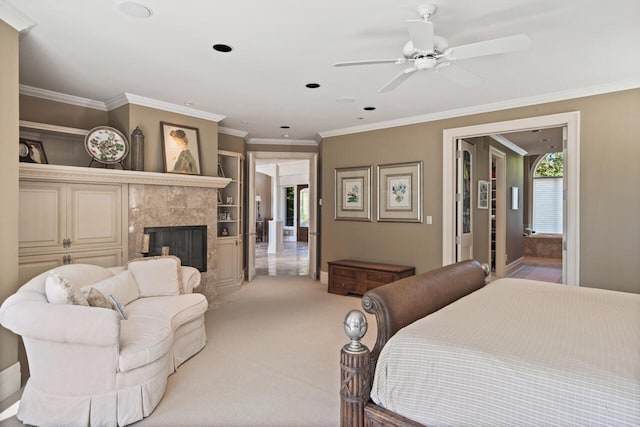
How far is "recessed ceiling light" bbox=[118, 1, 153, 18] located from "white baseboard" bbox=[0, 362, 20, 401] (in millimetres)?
2646

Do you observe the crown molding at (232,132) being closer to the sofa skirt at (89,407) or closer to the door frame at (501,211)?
the sofa skirt at (89,407)

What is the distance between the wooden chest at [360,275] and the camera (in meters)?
5.11

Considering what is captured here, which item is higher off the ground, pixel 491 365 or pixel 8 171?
pixel 8 171

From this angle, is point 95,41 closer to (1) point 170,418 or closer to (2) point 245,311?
(1) point 170,418

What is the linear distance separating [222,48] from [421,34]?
5.44 ft

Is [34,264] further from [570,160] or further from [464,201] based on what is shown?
[570,160]

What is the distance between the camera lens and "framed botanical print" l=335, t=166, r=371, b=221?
5.86m

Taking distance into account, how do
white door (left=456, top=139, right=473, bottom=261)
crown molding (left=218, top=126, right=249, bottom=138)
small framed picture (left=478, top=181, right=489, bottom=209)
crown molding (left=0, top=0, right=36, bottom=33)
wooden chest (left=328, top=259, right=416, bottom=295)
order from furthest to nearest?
small framed picture (left=478, top=181, right=489, bottom=209)
crown molding (left=218, top=126, right=249, bottom=138)
wooden chest (left=328, top=259, right=416, bottom=295)
white door (left=456, top=139, right=473, bottom=261)
crown molding (left=0, top=0, right=36, bottom=33)

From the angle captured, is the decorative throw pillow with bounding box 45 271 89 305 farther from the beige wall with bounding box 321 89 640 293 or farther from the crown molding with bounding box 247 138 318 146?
the crown molding with bounding box 247 138 318 146

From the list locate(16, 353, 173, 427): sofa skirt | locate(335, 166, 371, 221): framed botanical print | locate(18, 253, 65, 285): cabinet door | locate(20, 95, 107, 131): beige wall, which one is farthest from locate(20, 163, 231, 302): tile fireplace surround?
locate(16, 353, 173, 427): sofa skirt

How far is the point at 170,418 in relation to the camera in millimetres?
2289

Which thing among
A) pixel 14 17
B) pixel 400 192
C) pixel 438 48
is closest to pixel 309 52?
pixel 438 48

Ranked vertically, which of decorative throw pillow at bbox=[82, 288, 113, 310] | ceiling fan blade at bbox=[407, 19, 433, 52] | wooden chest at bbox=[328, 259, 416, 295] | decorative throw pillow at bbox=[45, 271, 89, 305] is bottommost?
wooden chest at bbox=[328, 259, 416, 295]

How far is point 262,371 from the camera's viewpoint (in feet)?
9.70
